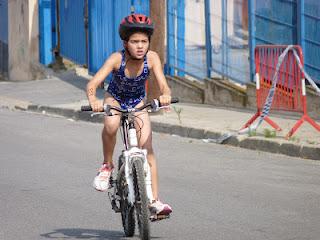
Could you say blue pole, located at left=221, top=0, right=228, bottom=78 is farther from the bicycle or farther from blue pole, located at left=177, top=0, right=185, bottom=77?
the bicycle

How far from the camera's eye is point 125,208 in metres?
7.60

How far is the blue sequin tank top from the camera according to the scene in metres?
7.68

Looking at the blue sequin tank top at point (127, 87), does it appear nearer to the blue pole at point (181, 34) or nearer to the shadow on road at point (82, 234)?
the shadow on road at point (82, 234)

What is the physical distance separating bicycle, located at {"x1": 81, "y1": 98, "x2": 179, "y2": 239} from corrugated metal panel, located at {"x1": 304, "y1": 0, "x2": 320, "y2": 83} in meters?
8.84

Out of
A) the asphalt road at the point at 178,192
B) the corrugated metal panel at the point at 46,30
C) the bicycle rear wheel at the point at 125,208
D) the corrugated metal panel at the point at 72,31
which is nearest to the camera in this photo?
the bicycle rear wheel at the point at 125,208

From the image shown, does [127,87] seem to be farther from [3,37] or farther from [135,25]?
[3,37]

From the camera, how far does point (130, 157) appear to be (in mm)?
7309

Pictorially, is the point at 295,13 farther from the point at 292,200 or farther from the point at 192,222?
the point at 192,222

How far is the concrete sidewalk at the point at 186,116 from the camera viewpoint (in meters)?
13.0

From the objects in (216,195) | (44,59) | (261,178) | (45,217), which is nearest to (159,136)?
(261,178)

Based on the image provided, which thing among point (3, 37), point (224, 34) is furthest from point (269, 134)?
point (3, 37)

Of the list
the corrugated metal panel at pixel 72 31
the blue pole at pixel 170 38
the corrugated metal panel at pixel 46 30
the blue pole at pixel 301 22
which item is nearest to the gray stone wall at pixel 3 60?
the corrugated metal panel at pixel 46 30

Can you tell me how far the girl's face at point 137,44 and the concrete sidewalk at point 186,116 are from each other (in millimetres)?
5032

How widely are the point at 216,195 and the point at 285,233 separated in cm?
194
